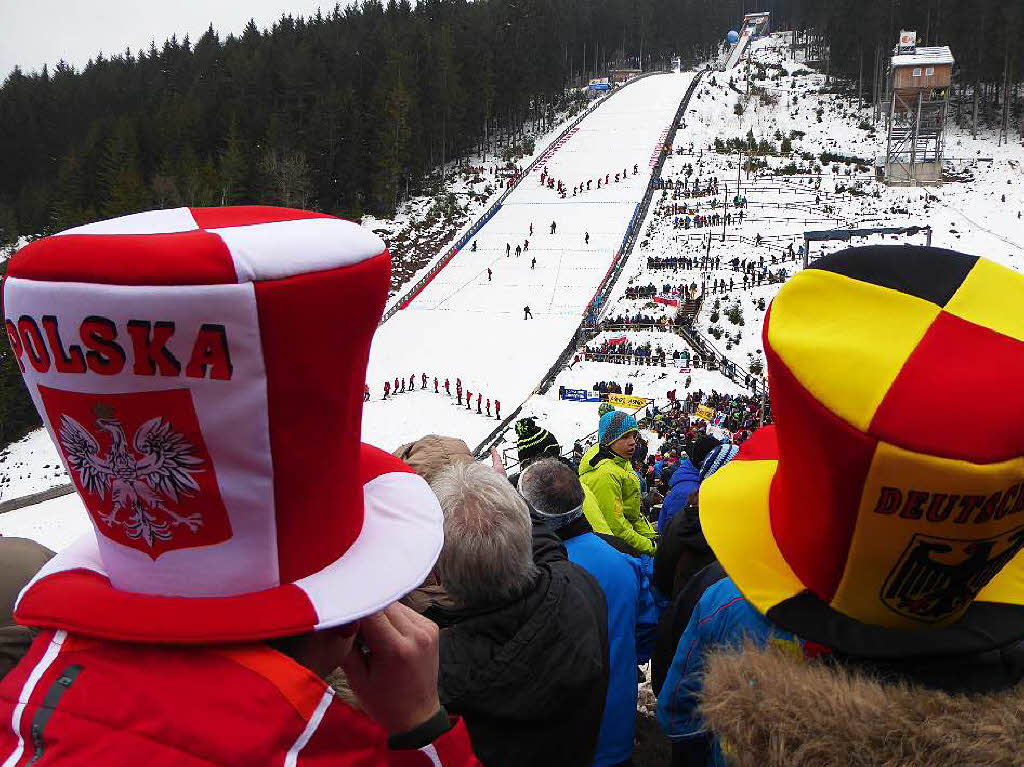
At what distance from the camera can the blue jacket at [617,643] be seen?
268cm

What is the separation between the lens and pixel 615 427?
4.96 metres

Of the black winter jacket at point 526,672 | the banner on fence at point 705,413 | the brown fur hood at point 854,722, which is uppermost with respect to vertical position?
the brown fur hood at point 854,722

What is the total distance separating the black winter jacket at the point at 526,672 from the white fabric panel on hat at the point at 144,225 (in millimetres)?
1234

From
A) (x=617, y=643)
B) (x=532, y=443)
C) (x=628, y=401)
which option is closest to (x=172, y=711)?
(x=617, y=643)

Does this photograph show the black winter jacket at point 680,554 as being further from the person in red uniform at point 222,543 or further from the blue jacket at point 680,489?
the person in red uniform at point 222,543

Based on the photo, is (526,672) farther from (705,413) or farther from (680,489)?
(705,413)

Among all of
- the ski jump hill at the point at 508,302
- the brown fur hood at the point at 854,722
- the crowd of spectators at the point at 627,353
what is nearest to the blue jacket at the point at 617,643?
the brown fur hood at the point at 854,722

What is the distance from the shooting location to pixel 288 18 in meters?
71.0

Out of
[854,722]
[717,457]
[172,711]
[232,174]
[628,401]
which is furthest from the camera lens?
[232,174]

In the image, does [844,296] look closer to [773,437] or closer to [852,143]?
[773,437]

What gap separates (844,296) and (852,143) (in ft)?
176

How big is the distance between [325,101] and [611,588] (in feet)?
153

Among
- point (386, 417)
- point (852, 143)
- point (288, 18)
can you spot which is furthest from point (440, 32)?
point (386, 417)

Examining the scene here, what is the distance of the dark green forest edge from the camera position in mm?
40406
